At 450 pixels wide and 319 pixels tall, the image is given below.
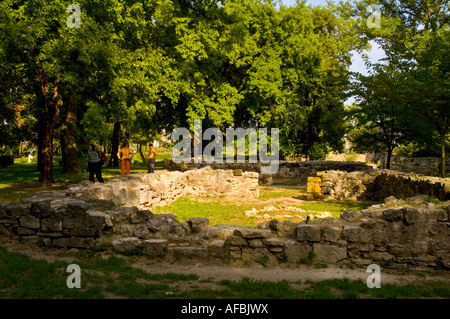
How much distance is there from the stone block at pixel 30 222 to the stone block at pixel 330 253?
5659mm

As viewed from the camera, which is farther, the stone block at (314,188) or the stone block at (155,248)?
the stone block at (314,188)

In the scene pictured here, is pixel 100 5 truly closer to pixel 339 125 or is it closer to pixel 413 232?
pixel 413 232

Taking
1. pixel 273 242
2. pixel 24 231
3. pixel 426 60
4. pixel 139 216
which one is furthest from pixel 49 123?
pixel 426 60

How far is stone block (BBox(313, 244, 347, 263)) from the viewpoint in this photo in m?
7.20

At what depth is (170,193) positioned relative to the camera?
52.8 feet

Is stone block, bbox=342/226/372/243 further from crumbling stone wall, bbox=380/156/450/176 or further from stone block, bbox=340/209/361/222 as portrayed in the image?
crumbling stone wall, bbox=380/156/450/176

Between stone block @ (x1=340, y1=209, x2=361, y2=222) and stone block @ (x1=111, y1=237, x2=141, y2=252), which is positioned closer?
stone block @ (x1=111, y1=237, x2=141, y2=252)

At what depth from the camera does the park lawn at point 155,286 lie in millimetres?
5383

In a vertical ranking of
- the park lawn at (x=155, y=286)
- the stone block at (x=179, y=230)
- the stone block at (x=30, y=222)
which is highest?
the stone block at (x=30, y=222)

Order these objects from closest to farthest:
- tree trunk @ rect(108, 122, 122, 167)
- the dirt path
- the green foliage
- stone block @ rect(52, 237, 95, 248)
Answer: the dirt path < stone block @ rect(52, 237, 95, 248) < tree trunk @ rect(108, 122, 122, 167) < the green foliage

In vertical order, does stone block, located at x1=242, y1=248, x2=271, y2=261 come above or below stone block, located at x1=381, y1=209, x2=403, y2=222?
below

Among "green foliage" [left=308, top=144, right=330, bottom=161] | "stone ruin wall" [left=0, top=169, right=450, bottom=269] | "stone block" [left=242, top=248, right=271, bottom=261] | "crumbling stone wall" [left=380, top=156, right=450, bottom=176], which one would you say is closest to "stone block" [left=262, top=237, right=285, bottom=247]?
"stone ruin wall" [left=0, top=169, right=450, bottom=269]

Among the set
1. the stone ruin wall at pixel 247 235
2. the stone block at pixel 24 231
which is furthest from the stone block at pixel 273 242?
the stone block at pixel 24 231
